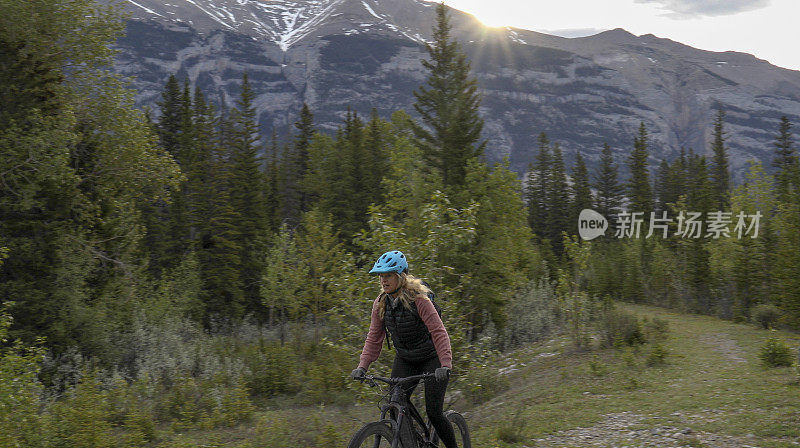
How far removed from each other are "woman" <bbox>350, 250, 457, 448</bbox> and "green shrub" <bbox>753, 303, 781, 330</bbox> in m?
22.3

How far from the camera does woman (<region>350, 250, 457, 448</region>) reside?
18.0ft

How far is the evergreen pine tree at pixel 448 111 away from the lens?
29.1 m

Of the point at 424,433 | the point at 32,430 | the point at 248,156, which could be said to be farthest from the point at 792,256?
the point at 248,156

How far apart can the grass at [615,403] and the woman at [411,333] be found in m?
4.00

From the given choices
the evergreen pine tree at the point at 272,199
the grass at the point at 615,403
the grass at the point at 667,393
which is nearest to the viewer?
the grass at the point at 667,393

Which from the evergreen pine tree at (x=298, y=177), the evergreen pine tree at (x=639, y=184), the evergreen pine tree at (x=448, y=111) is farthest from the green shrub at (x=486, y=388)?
the evergreen pine tree at (x=639, y=184)

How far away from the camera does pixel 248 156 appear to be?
4506 centimetres

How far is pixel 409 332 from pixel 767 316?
2311cm

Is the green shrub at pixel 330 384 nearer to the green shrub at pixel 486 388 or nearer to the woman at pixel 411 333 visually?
the green shrub at pixel 486 388

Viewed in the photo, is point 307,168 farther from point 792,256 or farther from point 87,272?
point 792,256

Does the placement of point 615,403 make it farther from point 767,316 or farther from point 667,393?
point 767,316

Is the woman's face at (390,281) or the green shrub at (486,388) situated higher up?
the woman's face at (390,281)

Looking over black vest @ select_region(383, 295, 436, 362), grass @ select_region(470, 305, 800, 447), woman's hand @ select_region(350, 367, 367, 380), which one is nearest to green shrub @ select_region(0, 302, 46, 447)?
woman's hand @ select_region(350, 367, 367, 380)

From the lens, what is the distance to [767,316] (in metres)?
23.1
